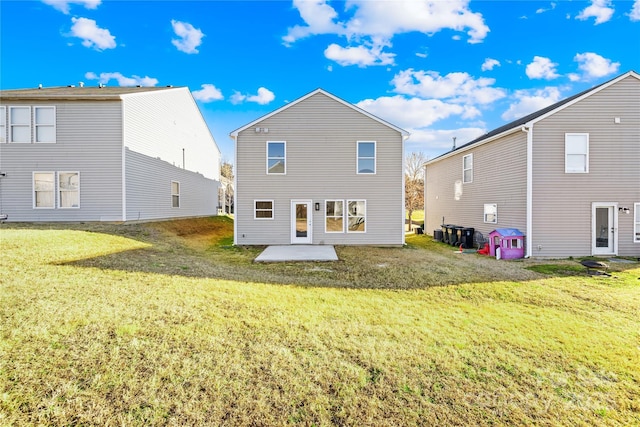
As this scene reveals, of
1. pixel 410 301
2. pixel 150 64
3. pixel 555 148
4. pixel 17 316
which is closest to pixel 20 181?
pixel 150 64

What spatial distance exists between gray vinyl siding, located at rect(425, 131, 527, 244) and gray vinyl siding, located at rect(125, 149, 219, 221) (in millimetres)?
17046

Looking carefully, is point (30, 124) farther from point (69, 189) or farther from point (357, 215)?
point (357, 215)

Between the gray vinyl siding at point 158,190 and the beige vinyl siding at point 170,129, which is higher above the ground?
the beige vinyl siding at point 170,129

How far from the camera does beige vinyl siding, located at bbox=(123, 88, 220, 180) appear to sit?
14086 millimetres

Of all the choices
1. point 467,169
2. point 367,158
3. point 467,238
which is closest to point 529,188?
point 467,238

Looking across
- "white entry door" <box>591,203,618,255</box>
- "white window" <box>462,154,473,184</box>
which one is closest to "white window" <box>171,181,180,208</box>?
"white window" <box>462,154,473,184</box>

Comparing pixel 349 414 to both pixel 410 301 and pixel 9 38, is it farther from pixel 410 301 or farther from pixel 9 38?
pixel 9 38

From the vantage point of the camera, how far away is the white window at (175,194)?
1783 centimetres

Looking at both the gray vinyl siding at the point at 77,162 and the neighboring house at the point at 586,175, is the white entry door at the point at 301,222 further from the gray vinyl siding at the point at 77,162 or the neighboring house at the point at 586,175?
the neighboring house at the point at 586,175

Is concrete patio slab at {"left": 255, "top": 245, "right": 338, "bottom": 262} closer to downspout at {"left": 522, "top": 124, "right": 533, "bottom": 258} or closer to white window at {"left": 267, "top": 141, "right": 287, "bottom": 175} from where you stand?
white window at {"left": 267, "top": 141, "right": 287, "bottom": 175}

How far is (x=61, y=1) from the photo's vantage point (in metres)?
12.1

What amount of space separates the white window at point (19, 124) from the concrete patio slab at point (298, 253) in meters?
12.1

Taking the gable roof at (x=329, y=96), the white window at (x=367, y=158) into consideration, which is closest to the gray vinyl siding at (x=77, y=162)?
the gable roof at (x=329, y=96)

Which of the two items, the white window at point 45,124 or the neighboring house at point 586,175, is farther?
the white window at point 45,124
